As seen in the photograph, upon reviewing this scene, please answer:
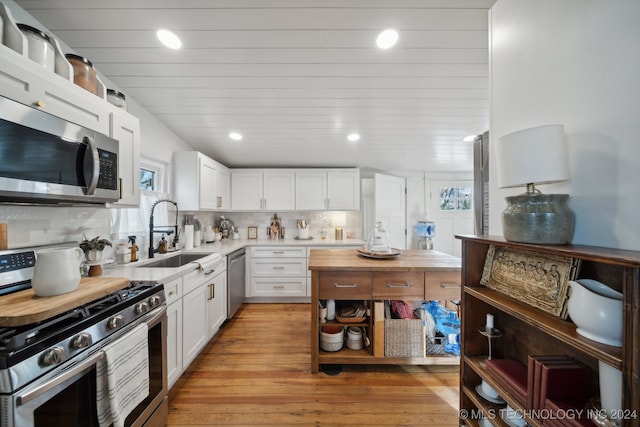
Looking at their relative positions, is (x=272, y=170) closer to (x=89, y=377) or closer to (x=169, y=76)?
(x=169, y=76)

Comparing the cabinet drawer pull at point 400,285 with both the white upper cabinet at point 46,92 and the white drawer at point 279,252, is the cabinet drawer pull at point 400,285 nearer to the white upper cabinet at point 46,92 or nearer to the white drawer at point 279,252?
the white drawer at point 279,252

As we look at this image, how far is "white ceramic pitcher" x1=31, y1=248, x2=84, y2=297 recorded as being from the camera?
951 millimetres

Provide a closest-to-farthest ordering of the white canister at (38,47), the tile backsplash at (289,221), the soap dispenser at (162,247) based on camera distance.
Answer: the white canister at (38,47) < the soap dispenser at (162,247) < the tile backsplash at (289,221)

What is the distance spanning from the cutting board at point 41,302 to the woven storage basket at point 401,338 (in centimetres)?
189

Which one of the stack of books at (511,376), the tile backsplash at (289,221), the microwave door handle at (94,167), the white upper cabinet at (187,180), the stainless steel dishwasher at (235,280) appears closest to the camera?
the stack of books at (511,376)

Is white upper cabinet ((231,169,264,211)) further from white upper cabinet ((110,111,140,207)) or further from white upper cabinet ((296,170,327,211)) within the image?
white upper cabinet ((110,111,140,207))

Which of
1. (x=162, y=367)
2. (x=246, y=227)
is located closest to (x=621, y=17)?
(x=162, y=367)

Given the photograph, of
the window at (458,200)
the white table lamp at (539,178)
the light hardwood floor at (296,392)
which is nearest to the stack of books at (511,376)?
the white table lamp at (539,178)

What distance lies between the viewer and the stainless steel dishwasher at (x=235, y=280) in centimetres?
274

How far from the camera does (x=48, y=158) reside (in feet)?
3.50

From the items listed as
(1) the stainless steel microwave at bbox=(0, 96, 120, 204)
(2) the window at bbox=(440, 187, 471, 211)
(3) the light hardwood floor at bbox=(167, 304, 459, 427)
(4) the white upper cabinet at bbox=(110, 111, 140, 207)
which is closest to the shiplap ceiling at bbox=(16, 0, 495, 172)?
(4) the white upper cabinet at bbox=(110, 111, 140, 207)

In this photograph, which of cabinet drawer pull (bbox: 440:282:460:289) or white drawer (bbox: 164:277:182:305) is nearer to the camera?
white drawer (bbox: 164:277:182:305)

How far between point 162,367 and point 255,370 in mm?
835

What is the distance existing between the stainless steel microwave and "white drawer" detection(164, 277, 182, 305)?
2.20ft
